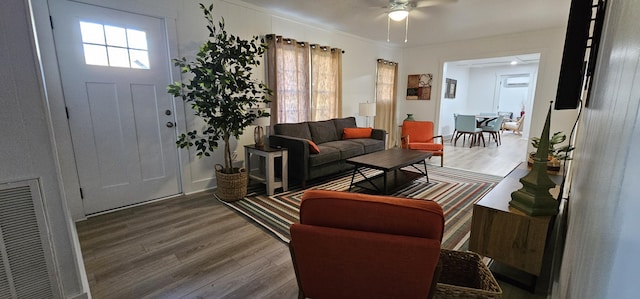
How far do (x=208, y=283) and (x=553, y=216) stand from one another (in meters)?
2.21

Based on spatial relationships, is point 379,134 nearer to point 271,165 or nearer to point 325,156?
point 325,156

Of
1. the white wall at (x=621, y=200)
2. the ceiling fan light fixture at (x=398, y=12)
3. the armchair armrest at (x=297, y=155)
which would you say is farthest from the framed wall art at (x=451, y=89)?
the white wall at (x=621, y=200)

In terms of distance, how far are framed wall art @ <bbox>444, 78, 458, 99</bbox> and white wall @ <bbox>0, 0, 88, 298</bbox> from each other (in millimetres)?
8803

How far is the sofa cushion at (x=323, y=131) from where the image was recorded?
14.2 feet

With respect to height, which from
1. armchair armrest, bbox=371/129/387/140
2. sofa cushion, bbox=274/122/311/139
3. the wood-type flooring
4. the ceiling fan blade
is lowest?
the wood-type flooring

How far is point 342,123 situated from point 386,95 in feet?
6.00

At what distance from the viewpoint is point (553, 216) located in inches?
62.8

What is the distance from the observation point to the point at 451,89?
28.3 ft

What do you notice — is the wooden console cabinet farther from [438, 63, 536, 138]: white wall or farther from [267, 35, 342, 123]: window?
[438, 63, 536, 138]: white wall

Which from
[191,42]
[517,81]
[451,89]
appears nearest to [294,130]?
[191,42]

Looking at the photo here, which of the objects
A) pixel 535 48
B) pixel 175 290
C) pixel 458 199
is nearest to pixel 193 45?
pixel 175 290

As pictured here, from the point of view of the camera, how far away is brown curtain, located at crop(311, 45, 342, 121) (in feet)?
15.0

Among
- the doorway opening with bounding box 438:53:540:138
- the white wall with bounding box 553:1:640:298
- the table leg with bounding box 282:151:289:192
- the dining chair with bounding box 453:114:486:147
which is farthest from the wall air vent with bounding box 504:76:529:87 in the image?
the white wall with bounding box 553:1:640:298

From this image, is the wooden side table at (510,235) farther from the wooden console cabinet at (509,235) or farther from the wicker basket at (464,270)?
the wicker basket at (464,270)
